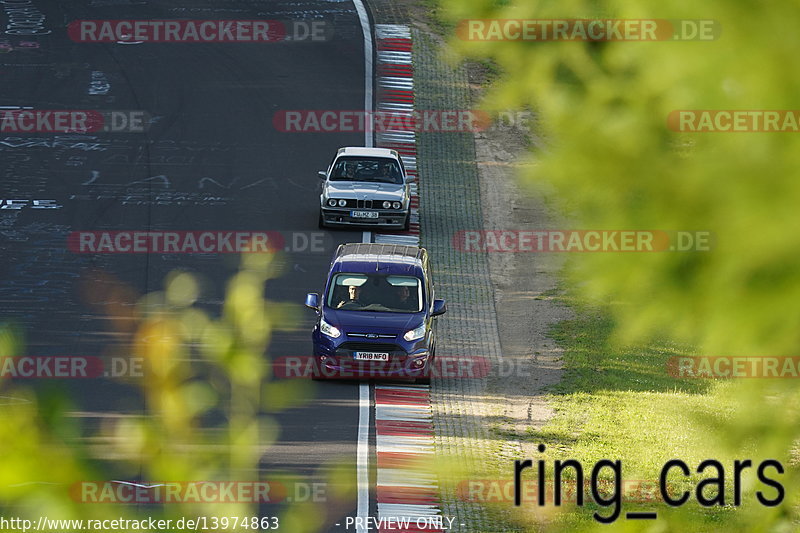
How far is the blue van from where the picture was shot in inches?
794

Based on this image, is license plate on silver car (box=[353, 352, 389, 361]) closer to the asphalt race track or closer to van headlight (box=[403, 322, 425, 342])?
van headlight (box=[403, 322, 425, 342])

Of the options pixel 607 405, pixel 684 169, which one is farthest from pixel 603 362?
pixel 684 169

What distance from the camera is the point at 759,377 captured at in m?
2.35

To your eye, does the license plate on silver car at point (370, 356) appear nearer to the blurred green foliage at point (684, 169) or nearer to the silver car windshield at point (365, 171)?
the silver car windshield at point (365, 171)

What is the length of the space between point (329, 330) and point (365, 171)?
1015 centimetres

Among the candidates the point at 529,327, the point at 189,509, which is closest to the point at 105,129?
the point at 529,327

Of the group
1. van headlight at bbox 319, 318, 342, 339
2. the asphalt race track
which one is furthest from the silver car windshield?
van headlight at bbox 319, 318, 342, 339

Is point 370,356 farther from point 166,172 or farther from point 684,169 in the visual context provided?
point 684,169

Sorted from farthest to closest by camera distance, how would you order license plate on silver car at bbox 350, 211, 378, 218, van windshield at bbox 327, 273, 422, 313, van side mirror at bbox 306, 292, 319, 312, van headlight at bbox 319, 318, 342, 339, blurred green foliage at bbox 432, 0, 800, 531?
license plate on silver car at bbox 350, 211, 378, 218
van windshield at bbox 327, 273, 422, 313
van side mirror at bbox 306, 292, 319, 312
van headlight at bbox 319, 318, 342, 339
blurred green foliage at bbox 432, 0, 800, 531

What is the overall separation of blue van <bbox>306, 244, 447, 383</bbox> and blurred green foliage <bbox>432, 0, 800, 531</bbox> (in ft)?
57.8

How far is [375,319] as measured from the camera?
66.8 ft

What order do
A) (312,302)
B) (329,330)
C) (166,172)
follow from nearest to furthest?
(329,330), (312,302), (166,172)

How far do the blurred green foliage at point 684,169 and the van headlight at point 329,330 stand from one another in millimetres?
17586

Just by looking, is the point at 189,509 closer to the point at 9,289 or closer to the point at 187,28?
the point at 9,289
